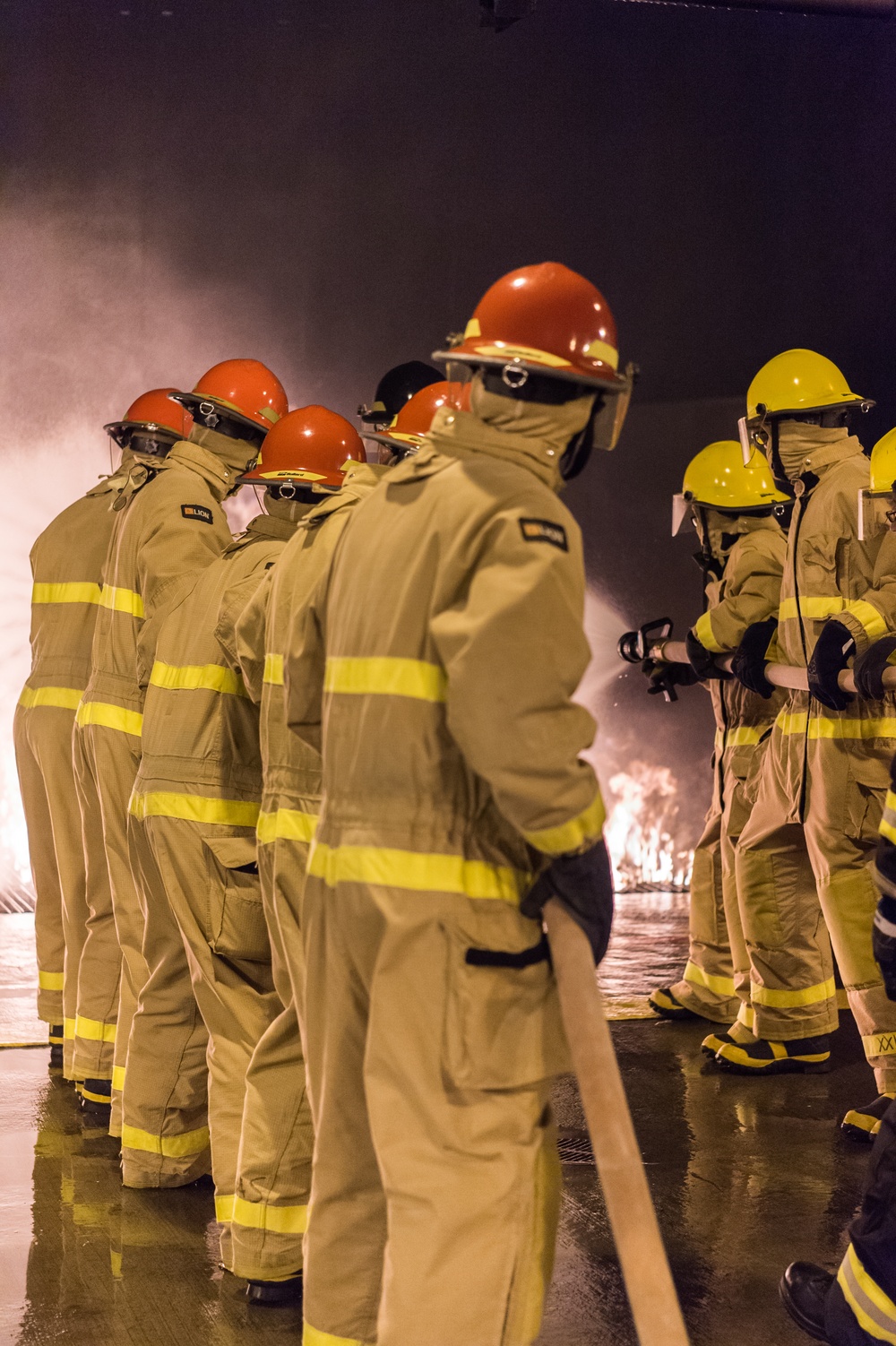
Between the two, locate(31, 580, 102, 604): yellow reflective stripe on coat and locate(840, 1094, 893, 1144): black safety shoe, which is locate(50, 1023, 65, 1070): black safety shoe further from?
locate(840, 1094, 893, 1144): black safety shoe

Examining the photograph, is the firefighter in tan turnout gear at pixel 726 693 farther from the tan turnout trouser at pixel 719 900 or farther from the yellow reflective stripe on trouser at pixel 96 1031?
the yellow reflective stripe on trouser at pixel 96 1031

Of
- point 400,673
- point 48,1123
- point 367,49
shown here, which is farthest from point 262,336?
point 400,673

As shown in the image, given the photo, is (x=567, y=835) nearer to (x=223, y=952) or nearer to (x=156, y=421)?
(x=223, y=952)

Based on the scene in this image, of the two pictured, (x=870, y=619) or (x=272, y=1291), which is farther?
(x=870, y=619)

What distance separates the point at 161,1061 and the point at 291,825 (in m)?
1.14

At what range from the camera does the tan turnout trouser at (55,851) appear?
516cm

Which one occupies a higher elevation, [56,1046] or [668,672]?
[668,672]

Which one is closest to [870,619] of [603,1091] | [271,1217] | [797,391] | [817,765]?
[817,765]

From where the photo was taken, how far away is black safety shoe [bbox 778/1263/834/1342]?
10.1ft

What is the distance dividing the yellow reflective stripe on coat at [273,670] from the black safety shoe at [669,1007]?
3249mm

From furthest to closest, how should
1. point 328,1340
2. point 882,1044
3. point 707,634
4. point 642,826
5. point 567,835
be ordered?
point 642,826 < point 707,634 < point 882,1044 < point 328,1340 < point 567,835

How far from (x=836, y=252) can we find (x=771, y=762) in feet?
16.2

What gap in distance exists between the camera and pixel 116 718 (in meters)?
4.64

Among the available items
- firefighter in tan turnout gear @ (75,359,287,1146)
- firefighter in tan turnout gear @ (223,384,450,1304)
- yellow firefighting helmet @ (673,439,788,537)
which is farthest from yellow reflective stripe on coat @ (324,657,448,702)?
yellow firefighting helmet @ (673,439,788,537)
